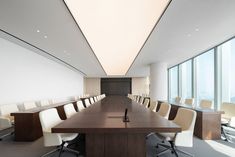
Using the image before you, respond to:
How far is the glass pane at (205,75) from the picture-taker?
7168 mm

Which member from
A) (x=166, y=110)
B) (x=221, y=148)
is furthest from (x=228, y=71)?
(x=166, y=110)

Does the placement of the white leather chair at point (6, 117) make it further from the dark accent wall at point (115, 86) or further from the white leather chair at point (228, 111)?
the dark accent wall at point (115, 86)

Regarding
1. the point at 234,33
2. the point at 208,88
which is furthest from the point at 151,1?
the point at 208,88

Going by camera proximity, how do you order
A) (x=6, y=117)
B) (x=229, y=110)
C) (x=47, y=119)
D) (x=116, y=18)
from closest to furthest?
1. (x=47, y=119)
2. (x=6, y=117)
3. (x=229, y=110)
4. (x=116, y=18)

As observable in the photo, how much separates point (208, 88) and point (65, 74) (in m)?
8.43

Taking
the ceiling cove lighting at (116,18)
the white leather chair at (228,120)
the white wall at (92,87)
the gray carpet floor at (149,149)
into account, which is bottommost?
the gray carpet floor at (149,149)

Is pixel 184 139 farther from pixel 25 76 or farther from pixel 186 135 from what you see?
pixel 25 76

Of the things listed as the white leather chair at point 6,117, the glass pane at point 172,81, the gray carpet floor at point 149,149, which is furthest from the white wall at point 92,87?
the gray carpet floor at point 149,149

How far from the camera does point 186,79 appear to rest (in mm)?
9930

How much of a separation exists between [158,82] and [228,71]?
328 cm

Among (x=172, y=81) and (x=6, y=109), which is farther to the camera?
(x=172, y=81)

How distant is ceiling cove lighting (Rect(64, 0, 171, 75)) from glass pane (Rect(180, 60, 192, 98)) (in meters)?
4.21

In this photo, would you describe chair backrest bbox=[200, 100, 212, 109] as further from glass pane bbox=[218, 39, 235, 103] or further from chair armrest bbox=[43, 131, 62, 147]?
chair armrest bbox=[43, 131, 62, 147]

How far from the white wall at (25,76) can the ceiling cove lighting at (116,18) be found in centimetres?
260
